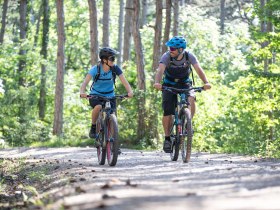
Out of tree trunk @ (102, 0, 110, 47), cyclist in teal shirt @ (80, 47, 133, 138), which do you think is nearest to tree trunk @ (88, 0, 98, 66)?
tree trunk @ (102, 0, 110, 47)

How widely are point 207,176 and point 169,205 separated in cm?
309

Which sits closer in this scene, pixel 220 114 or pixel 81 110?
→ pixel 220 114

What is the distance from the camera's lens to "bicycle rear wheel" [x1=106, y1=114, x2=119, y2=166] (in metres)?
11.0

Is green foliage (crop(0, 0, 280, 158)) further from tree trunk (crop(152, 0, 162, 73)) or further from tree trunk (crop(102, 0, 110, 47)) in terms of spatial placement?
tree trunk (crop(102, 0, 110, 47))

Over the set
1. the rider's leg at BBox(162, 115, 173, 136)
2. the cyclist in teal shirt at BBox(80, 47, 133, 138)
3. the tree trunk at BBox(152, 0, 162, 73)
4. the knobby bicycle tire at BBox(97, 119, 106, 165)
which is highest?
the tree trunk at BBox(152, 0, 162, 73)

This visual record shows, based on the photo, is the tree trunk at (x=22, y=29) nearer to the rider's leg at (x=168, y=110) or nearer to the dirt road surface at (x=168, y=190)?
the rider's leg at (x=168, y=110)

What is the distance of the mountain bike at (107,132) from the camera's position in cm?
1107

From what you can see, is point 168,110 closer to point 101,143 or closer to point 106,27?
point 101,143

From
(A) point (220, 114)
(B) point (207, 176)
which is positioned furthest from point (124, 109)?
(B) point (207, 176)

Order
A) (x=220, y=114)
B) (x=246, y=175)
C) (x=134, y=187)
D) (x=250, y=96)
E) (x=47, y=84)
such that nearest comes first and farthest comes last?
(x=134, y=187) → (x=246, y=175) → (x=250, y=96) → (x=220, y=114) → (x=47, y=84)

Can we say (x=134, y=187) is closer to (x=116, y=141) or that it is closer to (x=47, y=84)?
(x=116, y=141)

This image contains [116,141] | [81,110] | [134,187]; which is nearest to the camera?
[134,187]

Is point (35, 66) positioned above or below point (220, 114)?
above

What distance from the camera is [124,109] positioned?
23484mm
